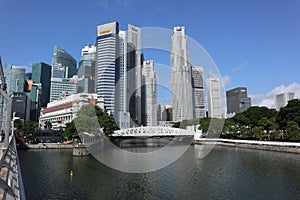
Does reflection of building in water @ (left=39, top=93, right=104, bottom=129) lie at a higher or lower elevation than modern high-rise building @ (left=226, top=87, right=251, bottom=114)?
lower

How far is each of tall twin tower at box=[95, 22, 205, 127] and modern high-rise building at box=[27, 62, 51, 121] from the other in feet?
148

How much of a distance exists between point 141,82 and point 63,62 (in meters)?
117

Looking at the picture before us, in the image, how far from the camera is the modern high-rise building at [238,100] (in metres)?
115

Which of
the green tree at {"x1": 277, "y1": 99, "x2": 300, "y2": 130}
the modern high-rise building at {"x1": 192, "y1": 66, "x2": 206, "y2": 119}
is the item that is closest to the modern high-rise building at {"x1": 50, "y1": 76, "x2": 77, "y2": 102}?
the modern high-rise building at {"x1": 192, "y1": 66, "x2": 206, "y2": 119}

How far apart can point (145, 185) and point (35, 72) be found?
401ft

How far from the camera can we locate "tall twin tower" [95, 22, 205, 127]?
22342 millimetres

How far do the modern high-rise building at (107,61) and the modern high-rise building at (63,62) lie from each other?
47966mm

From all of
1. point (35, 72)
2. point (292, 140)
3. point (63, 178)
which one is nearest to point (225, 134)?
point (292, 140)

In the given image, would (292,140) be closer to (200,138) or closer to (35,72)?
(200,138)

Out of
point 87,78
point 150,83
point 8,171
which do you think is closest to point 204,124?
point 150,83

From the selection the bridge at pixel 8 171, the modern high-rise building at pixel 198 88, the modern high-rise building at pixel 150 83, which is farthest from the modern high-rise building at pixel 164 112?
the bridge at pixel 8 171

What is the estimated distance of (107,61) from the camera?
225 ft

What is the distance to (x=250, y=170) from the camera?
57.1 feet

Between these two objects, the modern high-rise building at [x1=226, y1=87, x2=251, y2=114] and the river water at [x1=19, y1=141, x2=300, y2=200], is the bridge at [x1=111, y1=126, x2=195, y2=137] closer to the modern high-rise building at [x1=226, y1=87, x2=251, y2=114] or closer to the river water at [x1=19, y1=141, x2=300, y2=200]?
the river water at [x1=19, y1=141, x2=300, y2=200]
